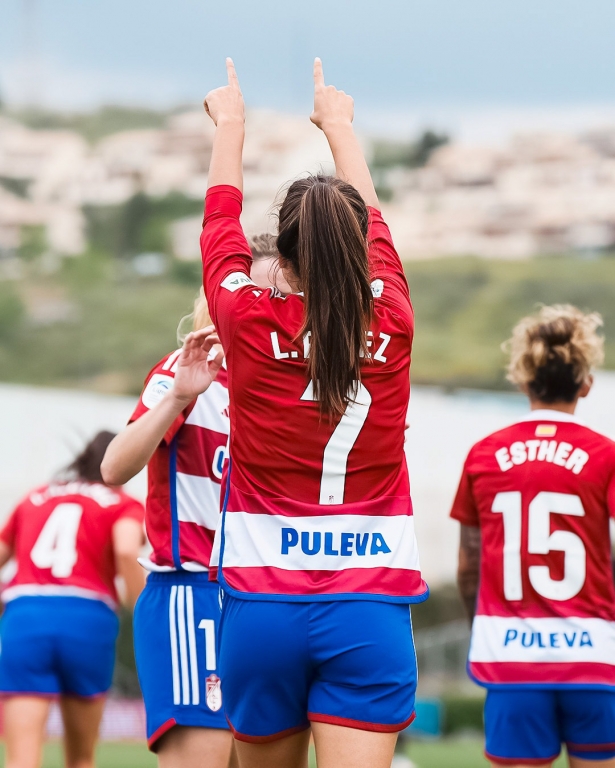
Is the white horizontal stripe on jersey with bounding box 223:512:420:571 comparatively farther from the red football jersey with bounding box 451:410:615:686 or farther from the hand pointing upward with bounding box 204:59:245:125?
the red football jersey with bounding box 451:410:615:686

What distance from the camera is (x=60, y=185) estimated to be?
2939 centimetres

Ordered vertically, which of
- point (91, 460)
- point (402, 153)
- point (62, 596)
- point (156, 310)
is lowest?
point (62, 596)

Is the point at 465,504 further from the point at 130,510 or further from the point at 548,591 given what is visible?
the point at 130,510

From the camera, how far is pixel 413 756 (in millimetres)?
12180

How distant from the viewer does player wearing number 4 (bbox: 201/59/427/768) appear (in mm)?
2506

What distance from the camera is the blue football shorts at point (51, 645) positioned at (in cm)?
548

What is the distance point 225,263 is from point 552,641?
83.1 inches

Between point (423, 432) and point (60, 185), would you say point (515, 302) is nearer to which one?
point (423, 432)

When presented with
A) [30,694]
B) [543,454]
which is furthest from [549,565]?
[30,694]

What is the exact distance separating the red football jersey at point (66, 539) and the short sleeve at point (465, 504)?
1799 mm

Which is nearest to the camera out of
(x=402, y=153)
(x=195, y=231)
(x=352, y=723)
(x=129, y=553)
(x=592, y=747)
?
(x=352, y=723)

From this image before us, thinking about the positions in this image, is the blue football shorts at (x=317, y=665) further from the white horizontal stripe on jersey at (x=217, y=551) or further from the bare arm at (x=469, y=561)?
the bare arm at (x=469, y=561)

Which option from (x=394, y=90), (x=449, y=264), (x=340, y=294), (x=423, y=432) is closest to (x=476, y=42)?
(x=394, y=90)

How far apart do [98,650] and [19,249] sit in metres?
23.9
